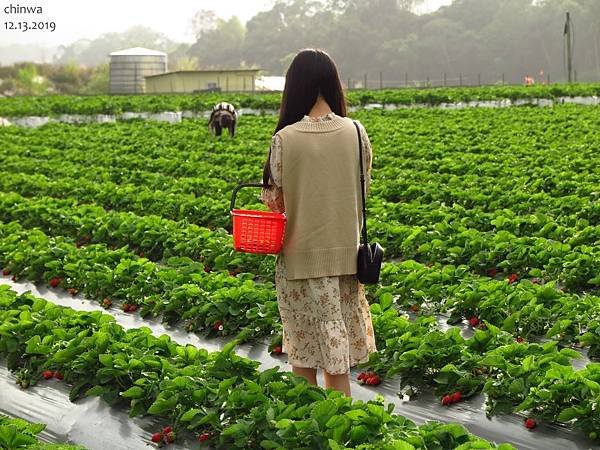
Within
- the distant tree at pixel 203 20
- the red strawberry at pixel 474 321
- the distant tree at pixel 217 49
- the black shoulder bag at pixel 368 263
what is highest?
the distant tree at pixel 203 20

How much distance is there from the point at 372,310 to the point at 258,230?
185 centimetres

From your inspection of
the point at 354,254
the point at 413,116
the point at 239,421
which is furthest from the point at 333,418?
the point at 413,116

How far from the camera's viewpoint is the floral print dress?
4.47 metres

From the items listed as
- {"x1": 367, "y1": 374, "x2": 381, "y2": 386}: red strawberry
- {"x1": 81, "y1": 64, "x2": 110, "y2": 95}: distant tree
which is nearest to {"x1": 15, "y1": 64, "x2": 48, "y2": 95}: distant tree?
{"x1": 81, "y1": 64, "x2": 110, "y2": 95}: distant tree

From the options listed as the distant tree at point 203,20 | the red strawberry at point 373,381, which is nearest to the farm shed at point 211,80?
the red strawberry at point 373,381

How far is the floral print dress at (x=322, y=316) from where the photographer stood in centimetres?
447

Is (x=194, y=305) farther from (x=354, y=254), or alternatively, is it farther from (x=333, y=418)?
(x=333, y=418)

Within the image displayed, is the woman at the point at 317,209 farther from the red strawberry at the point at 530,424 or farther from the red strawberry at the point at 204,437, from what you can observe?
the red strawberry at the point at 530,424

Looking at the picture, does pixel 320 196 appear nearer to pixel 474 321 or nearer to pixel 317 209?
pixel 317 209

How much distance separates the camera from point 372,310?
6.05 m

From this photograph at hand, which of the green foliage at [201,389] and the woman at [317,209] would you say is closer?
the green foliage at [201,389]

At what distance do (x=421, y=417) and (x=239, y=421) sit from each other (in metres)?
1.19

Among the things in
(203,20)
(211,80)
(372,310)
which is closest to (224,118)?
(372,310)

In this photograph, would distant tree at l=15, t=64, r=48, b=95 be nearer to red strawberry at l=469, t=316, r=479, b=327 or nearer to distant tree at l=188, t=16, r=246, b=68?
distant tree at l=188, t=16, r=246, b=68
